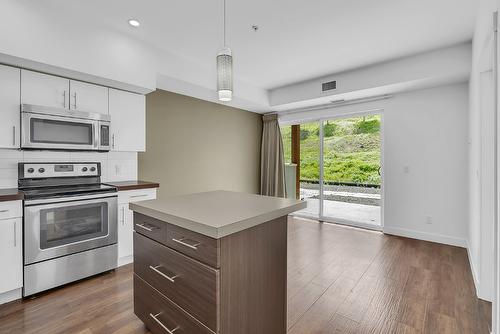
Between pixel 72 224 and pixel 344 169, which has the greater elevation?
pixel 344 169

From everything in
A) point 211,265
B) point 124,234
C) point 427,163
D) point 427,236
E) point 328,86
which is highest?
point 328,86

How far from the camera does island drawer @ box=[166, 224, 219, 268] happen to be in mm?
1234

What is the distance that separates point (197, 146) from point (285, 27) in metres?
2.39

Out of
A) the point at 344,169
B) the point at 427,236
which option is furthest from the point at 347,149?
the point at 427,236

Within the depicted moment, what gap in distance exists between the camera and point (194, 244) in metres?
1.33

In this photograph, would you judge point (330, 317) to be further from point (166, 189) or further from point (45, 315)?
point (166, 189)

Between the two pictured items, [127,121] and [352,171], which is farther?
[352,171]

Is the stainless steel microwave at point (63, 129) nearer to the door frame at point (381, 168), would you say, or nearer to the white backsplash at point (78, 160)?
the white backsplash at point (78, 160)

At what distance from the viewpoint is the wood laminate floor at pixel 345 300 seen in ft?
6.22

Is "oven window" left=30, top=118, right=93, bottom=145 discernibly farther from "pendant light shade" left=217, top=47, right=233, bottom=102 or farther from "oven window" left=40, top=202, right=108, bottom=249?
"pendant light shade" left=217, top=47, right=233, bottom=102

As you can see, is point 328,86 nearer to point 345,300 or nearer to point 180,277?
point 345,300

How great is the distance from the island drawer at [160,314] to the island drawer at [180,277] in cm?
4

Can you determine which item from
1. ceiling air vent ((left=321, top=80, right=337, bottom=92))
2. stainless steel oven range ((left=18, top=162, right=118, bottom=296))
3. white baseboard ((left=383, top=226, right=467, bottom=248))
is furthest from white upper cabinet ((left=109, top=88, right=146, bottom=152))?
white baseboard ((left=383, top=226, right=467, bottom=248))

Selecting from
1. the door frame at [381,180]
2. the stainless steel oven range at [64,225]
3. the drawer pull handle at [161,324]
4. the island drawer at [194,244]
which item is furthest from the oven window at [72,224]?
the door frame at [381,180]
